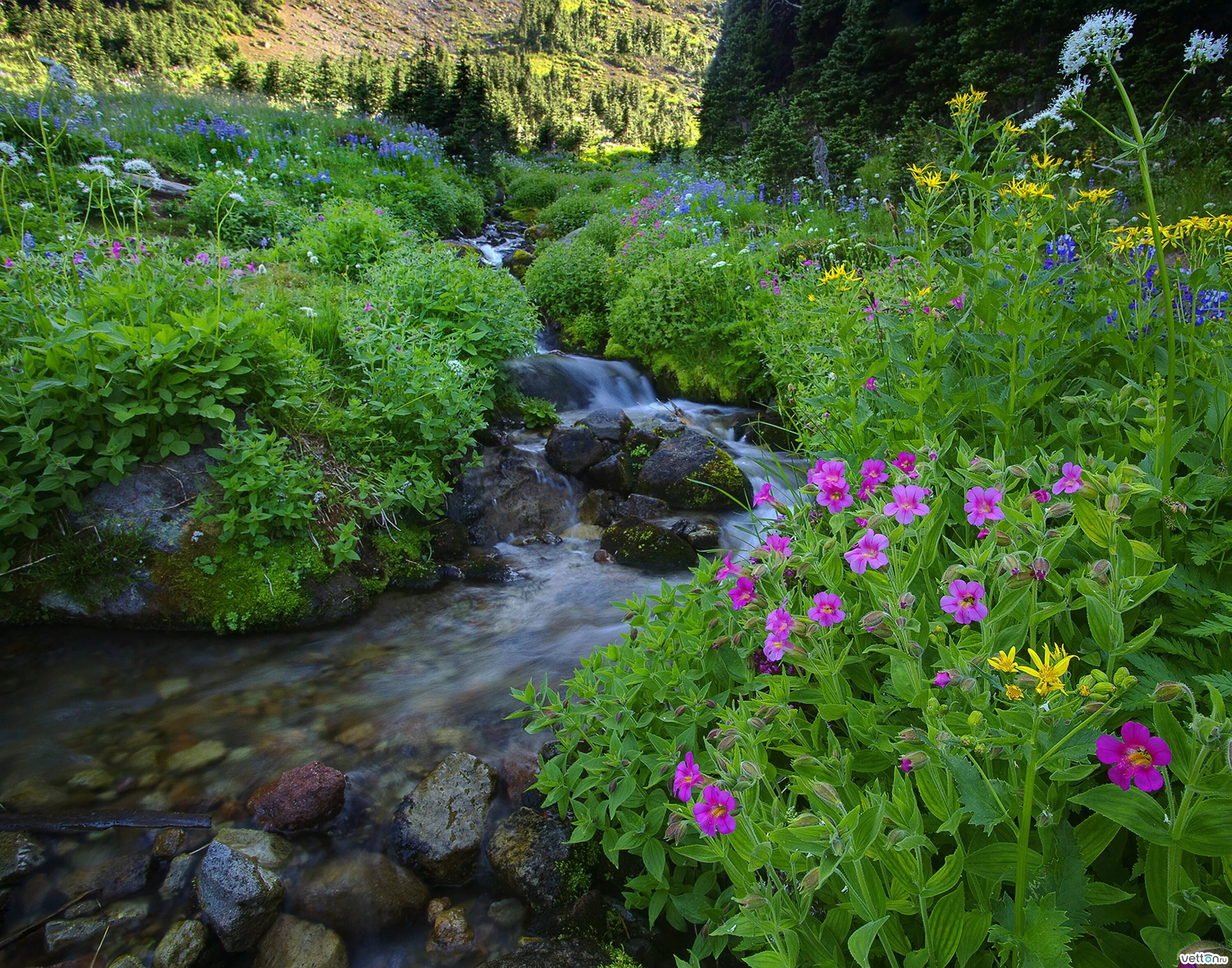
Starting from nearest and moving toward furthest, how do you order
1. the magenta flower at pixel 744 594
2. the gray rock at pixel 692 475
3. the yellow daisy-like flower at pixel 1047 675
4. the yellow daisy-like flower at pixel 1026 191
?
1. the yellow daisy-like flower at pixel 1047 675
2. the magenta flower at pixel 744 594
3. the yellow daisy-like flower at pixel 1026 191
4. the gray rock at pixel 692 475

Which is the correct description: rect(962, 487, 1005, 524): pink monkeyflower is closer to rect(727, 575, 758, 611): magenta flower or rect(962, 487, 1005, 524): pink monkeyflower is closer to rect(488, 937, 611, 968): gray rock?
rect(727, 575, 758, 611): magenta flower

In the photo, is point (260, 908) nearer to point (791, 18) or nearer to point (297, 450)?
point (297, 450)

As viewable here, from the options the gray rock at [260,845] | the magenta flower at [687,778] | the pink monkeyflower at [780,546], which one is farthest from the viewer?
the gray rock at [260,845]

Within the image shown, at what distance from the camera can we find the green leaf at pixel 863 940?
3.40 feet

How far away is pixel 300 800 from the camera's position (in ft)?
8.79

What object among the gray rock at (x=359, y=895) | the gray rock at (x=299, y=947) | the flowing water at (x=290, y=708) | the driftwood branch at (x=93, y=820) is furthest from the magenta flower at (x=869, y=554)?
the driftwood branch at (x=93, y=820)

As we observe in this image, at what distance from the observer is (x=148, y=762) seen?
292cm

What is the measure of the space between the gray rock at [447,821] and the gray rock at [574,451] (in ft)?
11.2

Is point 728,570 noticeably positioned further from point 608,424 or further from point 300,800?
point 608,424

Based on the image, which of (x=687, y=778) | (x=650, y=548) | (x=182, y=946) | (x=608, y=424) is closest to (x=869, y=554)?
(x=687, y=778)

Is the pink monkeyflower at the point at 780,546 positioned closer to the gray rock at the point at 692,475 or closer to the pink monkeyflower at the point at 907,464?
the pink monkeyflower at the point at 907,464

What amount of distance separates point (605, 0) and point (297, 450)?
4218 inches

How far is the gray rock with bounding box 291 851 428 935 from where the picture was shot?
94.0 inches

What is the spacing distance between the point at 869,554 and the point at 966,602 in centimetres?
22
